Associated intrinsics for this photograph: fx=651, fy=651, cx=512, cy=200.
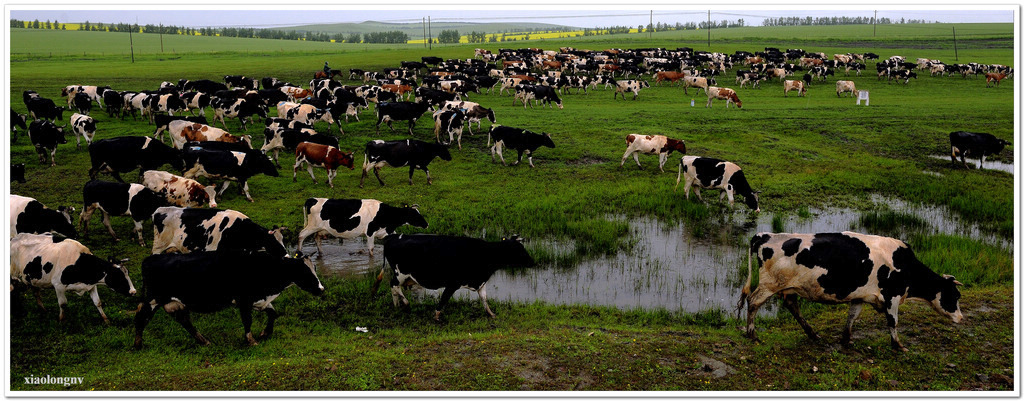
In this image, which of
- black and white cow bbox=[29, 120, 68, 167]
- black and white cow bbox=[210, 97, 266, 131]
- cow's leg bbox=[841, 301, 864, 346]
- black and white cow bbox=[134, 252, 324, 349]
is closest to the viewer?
black and white cow bbox=[134, 252, 324, 349]

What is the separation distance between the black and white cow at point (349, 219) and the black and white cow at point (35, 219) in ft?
12.9

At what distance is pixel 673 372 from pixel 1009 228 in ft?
37.2

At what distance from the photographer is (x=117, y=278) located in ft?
30.4

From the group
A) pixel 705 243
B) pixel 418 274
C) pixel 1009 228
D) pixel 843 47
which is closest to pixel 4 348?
pixel 418 274

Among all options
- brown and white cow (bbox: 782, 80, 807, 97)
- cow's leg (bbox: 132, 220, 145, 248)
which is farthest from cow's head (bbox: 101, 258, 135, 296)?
brown and white cow (bbox: 782, 80, 807, 97)

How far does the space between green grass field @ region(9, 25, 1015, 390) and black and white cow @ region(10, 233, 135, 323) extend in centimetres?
44

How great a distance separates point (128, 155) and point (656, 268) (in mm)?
12888

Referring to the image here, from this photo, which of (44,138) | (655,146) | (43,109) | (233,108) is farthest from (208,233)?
(43,109)

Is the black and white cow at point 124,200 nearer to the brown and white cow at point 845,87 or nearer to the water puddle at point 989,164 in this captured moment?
the water puddle at point 989,164

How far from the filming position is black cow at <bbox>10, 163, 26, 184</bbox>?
15.5 metres

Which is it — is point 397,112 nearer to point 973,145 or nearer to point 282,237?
point 282,237

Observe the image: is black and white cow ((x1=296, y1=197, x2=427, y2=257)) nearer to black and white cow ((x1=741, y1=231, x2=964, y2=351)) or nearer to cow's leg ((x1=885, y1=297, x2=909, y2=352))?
black and white cow ((x1=741, y1=231, x2=964, y2=351))

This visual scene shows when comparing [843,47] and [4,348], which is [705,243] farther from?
[843,47]

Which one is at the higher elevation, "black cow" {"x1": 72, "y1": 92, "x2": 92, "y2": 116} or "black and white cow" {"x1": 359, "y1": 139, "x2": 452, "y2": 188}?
"black cow" {"x1": 72, "y1": 92, "x2": 92, "y2": 116}
